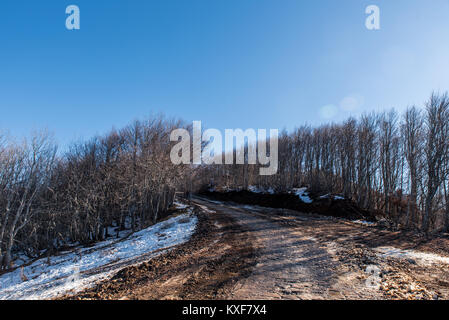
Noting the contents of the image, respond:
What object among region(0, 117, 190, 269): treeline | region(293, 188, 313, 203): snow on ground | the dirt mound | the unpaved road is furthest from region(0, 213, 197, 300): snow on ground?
region(293, 188, 313, 203): snow on ground

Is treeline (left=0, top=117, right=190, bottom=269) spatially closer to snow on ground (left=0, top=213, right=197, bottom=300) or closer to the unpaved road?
snow on ground (left=0, top=213, right=197, bottom=300)

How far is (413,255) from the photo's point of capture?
24.7 feet

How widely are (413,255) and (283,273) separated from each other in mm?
6350

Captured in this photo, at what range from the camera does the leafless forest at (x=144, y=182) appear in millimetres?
15719

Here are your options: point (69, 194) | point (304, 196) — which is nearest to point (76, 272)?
point (69, 194)

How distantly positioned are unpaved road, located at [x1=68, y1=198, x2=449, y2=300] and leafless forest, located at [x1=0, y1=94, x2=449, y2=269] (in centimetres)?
1146

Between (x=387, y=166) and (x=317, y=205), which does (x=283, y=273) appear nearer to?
(x=317, y=205)

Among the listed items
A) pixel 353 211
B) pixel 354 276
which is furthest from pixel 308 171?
pixel 354 276

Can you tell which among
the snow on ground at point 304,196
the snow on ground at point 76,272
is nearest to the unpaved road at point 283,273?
the snow on ground at point 76,272

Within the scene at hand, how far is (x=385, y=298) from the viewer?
3.96m

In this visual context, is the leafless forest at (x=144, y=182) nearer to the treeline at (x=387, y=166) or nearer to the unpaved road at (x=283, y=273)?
the treeline at (x=387, y=166)

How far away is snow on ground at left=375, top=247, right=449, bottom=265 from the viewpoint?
7.02m
